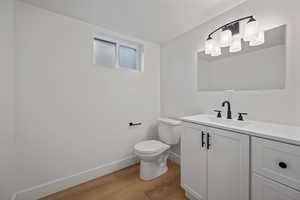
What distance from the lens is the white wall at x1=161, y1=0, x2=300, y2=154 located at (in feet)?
3.36

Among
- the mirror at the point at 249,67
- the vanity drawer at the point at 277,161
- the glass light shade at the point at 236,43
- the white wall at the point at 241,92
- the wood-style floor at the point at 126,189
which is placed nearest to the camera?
the vanity drawer at the point at 277,161

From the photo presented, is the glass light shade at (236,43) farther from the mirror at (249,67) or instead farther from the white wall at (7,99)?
the white wall at (7,99)

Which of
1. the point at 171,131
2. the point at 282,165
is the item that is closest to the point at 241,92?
the point at 282,165

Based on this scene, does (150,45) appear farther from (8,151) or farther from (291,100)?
(8,151)

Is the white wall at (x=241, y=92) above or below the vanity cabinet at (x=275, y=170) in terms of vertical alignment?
above

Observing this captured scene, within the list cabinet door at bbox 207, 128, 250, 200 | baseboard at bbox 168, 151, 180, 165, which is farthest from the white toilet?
cabinet door at bbox 207, 128, 250, 200

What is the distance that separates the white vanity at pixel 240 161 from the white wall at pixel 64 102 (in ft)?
3.66

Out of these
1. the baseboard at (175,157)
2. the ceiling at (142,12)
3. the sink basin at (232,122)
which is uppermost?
the ceiling at (142,12)

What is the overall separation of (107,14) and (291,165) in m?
2.12

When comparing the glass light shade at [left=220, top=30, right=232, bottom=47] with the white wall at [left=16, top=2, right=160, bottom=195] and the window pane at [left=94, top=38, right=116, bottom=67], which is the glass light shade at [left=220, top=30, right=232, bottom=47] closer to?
the white wall at [left=16, top=2, right=160, bottom=195]

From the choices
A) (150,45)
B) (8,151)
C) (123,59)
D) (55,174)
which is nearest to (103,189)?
(55,174)

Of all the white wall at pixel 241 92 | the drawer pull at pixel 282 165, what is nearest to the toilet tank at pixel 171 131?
the white wall at pixel 241 92

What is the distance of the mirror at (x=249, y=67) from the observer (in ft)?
3.75

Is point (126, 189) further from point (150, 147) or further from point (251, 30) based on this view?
point (251, 30)
